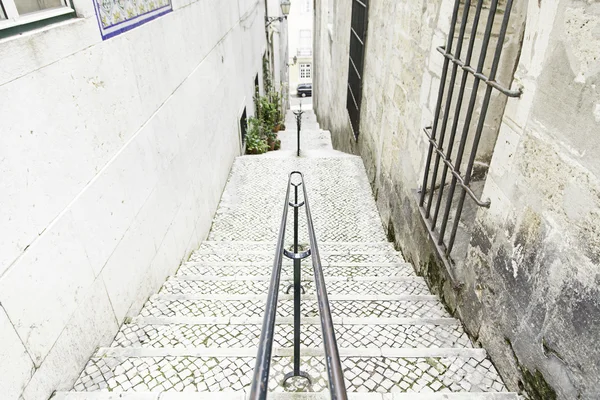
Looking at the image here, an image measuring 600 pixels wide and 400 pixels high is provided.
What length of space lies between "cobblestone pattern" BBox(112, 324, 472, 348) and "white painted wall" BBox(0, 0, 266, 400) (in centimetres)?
23

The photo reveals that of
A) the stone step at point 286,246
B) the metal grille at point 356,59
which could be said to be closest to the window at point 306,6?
the metal grille at point 356,59

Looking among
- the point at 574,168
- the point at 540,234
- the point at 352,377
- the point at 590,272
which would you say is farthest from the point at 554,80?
the point at 352,377

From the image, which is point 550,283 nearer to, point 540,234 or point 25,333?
point 540,234

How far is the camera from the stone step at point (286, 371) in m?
1.67

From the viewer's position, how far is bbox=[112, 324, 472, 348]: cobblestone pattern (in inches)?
78.8

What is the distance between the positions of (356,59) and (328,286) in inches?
191

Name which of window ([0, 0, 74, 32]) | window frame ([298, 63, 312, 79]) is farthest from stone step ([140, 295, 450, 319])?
window frame ([298, 63, 312, 79])

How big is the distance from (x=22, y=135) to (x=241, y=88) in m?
5.70

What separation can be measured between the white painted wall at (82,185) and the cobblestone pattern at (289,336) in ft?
0.75

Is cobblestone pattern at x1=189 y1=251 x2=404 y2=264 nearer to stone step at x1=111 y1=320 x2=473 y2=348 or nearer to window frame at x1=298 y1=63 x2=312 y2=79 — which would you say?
stone step at x1=111 y1=320 x2=473 y2=348

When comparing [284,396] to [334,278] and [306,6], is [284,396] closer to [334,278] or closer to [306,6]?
[334,278]

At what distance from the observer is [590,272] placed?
120cm

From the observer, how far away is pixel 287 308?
92.5 inches

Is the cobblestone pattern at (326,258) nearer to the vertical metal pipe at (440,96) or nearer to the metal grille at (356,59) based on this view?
the vertical metal pipe at (440,96)
